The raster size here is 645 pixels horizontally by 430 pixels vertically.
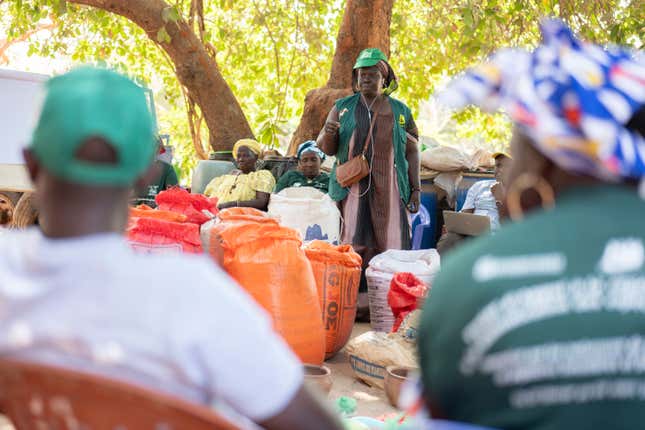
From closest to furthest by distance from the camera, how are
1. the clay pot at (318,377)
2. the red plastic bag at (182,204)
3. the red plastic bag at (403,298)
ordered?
the clay pot at (318,377), the red plastic bag at (182,204), the red plastic bag at (403,298)

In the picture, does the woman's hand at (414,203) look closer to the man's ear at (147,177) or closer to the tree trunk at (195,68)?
the tree trunk at (195,68)

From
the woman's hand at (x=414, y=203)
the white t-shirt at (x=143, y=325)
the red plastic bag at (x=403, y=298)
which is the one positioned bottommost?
the red plastic bag at (x=403, y=298)

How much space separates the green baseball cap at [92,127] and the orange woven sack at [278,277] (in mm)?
2727

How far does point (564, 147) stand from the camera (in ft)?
4.05

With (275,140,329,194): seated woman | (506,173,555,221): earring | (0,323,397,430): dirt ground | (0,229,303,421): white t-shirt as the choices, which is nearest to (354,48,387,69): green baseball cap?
(275,140,329,194): seated woman

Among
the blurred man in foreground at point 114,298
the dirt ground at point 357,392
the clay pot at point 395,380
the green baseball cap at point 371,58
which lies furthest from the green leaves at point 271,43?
the blurred man in foreground at point 114,298

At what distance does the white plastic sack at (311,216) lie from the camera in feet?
18.6

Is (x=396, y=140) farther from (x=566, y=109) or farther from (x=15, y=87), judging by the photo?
(x=566, y=109)

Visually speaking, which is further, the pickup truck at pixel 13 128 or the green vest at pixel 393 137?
the pickup truck at pixel 13 128

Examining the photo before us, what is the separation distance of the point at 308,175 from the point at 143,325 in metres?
5.33

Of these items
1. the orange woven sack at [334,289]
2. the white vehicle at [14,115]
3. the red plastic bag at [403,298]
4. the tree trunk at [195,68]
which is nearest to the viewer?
the orange woven sack at [334,289]

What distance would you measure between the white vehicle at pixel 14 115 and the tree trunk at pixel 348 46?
257 cm

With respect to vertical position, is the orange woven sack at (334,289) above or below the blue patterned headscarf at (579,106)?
below

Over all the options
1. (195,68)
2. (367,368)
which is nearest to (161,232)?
(367,368)
